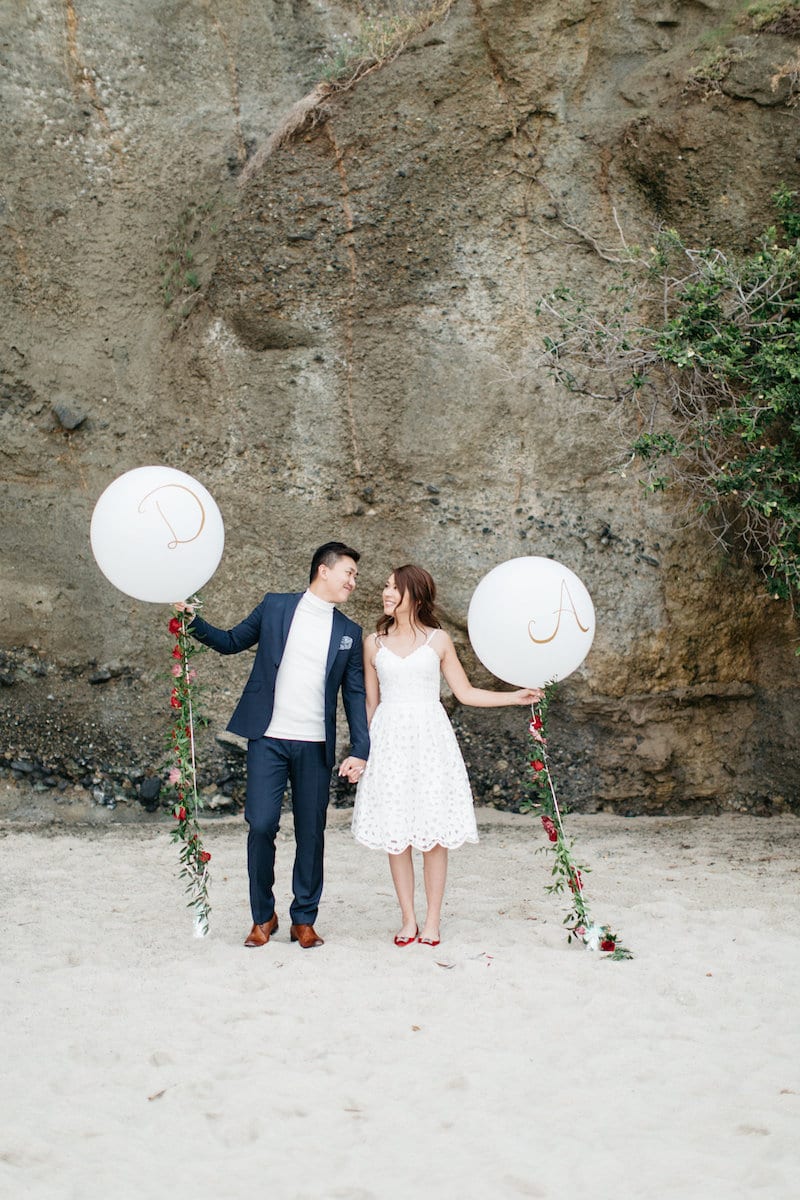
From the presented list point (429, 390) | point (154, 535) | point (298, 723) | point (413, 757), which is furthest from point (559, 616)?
point (429, 390)

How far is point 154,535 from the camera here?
4.12m

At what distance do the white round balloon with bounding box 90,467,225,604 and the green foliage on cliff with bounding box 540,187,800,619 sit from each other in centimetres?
287

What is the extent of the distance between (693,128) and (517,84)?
4.27ft

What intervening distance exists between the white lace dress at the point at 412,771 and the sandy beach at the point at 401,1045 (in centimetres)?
50

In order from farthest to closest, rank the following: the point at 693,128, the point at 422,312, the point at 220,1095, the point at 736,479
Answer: the point at 422,312, the point at 693,128, the point at 736,479, the point at 220,1095

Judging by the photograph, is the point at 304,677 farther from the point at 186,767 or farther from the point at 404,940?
the point at 404,940

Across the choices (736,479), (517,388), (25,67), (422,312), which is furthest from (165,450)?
(736,479)

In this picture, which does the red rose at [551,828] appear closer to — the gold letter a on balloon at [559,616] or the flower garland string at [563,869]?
the flower garland string at [563,869]

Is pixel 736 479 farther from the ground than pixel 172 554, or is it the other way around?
pixel 736 479

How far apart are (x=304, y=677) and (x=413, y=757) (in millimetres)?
581

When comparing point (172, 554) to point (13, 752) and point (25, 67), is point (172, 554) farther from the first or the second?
point (25, 67)

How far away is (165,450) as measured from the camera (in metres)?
7.63

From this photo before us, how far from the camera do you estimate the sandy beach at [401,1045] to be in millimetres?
2631

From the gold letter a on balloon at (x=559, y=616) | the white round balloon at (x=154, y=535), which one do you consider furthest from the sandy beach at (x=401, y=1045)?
the white round balloon at (x=154, y=535)
